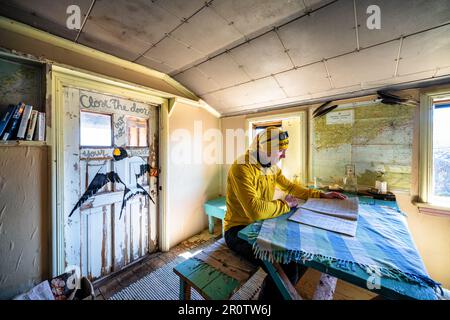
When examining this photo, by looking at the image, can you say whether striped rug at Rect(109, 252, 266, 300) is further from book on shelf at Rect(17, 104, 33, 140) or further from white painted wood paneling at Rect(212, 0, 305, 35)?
white painted wood paneling at Rect(212, 0, 305, 35)

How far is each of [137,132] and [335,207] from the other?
84.1 inches

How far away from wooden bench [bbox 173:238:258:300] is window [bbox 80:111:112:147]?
1.45m

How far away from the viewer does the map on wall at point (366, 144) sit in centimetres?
175

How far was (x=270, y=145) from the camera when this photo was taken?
1.55m

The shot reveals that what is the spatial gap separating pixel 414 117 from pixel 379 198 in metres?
0.86

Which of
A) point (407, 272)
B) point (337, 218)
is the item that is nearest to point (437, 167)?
point (337, 218)

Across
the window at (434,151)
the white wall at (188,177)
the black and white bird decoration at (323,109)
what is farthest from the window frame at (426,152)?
the white wall at (188,177)

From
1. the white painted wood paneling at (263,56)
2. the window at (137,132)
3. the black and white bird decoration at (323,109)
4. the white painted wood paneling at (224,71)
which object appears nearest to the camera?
the white painted wood paneling at (263,56)

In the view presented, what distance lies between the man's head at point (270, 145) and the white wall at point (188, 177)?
1.26 meters

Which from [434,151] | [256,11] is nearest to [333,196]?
[434,151]

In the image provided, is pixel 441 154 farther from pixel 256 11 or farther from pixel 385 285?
pixel 256 11

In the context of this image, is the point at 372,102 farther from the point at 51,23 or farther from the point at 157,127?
the point at 51,23

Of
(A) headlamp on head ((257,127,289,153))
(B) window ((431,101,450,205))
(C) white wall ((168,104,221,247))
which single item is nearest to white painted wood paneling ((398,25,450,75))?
(B) window ((431,101,450,205))

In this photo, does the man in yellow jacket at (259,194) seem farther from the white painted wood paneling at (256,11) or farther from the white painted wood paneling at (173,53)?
the white painted wood paneling at (173,53)
